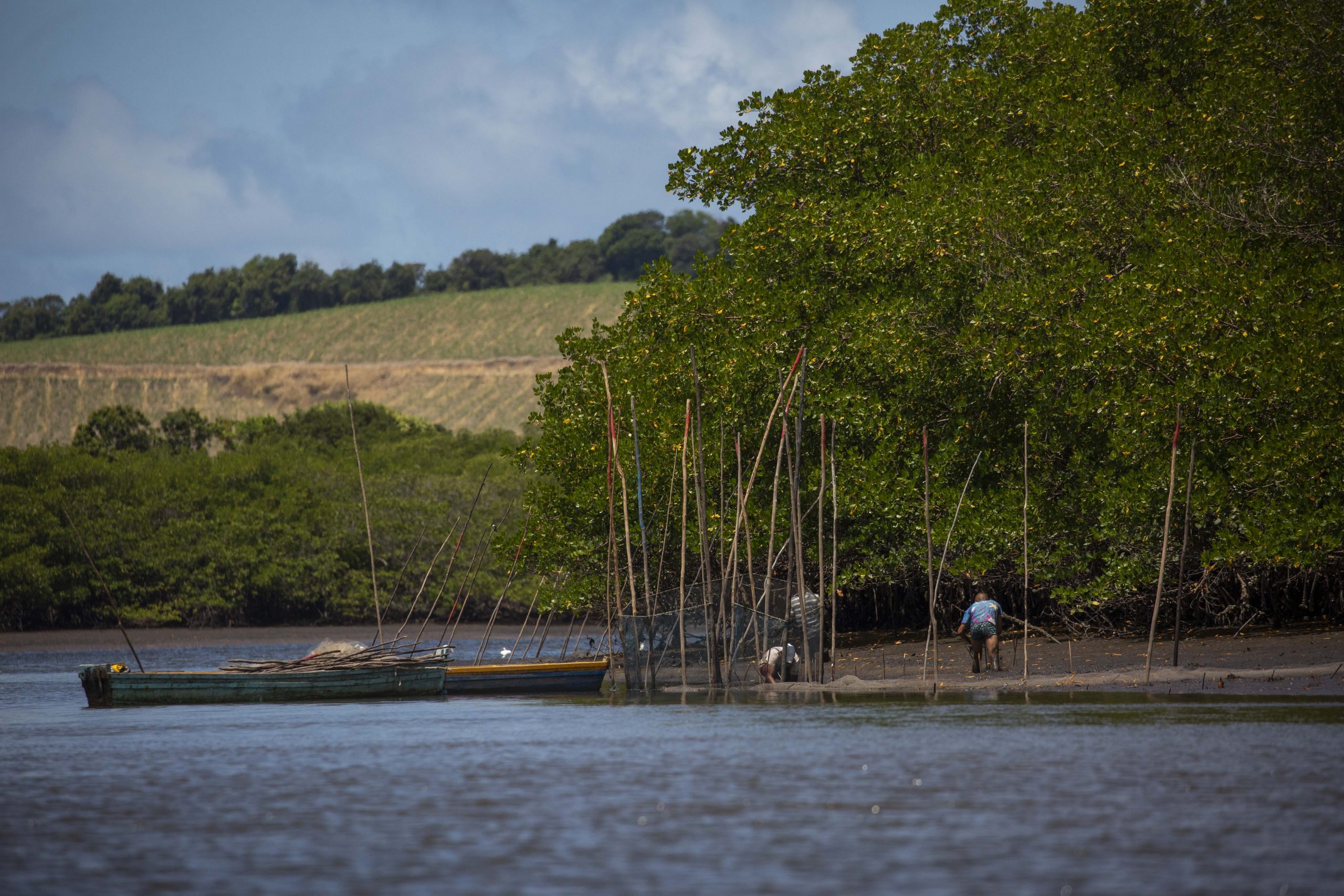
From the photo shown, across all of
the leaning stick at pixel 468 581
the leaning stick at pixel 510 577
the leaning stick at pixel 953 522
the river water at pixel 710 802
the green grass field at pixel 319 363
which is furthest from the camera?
the green grass field at pixel 319 363

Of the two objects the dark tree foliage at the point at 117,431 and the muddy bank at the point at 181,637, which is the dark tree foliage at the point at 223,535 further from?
the dark tree foliage at the point at 117,431

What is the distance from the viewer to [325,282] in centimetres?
15588

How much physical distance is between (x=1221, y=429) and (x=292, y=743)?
53.1 feet

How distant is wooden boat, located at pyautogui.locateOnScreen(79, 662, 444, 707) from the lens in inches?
1069

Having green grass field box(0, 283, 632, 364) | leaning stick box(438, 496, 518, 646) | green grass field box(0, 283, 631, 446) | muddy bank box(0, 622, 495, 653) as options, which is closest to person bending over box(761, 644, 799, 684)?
leaning stick box(438, 496, 518, 646)

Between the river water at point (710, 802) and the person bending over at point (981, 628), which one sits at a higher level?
the person bending over at point (981, 628)

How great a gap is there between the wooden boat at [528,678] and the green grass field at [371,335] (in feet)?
346

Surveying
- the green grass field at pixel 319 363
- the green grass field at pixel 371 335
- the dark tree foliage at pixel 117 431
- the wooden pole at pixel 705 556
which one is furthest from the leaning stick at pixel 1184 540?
the green grass field at pixel 371 335

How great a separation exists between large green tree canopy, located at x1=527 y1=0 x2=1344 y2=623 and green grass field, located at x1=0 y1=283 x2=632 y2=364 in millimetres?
101103

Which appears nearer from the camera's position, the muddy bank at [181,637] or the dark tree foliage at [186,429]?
the muddy bank at [181,637]

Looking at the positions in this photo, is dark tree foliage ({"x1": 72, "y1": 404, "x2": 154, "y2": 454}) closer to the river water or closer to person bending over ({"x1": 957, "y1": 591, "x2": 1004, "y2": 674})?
the river water

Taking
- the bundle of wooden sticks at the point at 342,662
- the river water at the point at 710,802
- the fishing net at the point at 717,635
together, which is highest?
the fishing net at the point at 717,635

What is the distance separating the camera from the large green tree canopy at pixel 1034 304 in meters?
25.5

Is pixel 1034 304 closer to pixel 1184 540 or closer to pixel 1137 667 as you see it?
pixel 1184 540
